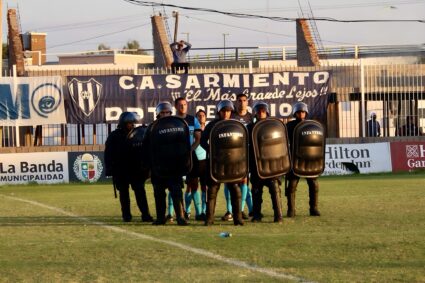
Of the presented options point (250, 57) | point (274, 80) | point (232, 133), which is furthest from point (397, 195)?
point (250, 57)

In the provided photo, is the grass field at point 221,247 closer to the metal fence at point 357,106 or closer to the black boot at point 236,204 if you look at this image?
the black boot at point 236,204

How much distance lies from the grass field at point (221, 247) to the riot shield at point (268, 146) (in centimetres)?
85

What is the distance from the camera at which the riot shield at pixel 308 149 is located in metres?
16.7

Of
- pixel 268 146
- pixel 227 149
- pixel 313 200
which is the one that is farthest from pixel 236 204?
pixel 313 200

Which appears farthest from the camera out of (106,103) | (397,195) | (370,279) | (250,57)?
(250,57)

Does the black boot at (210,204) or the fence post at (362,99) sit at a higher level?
the fence post at (362,99)

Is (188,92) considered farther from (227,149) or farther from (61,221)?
(227,149)

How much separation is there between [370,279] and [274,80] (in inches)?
1097

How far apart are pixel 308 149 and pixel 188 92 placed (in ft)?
65.7

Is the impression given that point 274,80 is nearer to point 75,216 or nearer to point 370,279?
point 75,216

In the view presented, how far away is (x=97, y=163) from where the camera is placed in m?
32.7

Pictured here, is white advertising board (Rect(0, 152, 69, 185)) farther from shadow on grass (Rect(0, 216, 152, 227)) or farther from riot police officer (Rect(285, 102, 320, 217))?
riot police officer (Rect(285, 102, 320, 217))

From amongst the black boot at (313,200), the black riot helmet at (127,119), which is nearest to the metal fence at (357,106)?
the black riot helmet at (127,119)

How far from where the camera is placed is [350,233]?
13.5m
